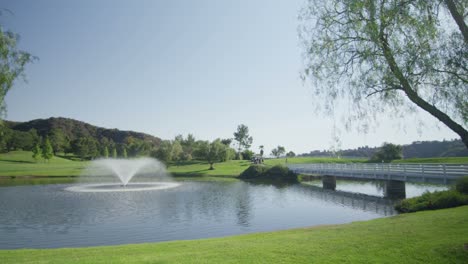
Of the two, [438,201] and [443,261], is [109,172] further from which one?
[443,261]

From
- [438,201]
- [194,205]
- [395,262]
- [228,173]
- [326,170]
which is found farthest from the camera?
[228,173]

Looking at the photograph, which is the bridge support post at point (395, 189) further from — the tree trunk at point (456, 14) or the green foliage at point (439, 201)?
the tree trunk at point (456, 14)

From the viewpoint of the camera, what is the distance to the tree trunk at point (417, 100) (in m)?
10.4

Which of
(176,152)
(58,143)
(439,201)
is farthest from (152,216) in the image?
(58,143)

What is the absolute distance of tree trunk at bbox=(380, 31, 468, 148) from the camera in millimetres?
10359

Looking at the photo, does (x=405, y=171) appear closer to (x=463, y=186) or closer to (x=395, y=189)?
(x=395, y=189)

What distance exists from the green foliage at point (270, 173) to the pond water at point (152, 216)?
29.7 metres

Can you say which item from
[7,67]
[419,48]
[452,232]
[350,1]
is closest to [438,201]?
[452,232]

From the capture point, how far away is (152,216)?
27.4 meters

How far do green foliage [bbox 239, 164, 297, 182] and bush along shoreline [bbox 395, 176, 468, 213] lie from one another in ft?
143

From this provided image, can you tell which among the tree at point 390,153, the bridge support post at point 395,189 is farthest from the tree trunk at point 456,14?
the tree at point 390,153

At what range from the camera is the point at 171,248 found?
13.9 metres

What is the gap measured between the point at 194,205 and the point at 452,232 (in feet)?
77.2

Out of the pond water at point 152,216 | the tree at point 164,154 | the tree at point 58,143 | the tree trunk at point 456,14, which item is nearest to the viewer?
the tree trunk at point 456,14
